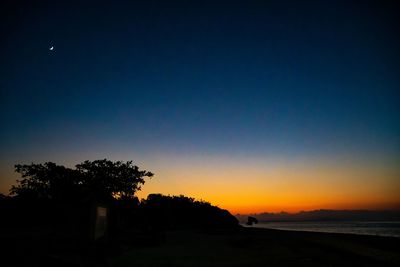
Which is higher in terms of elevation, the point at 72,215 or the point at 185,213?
the point at 185,213

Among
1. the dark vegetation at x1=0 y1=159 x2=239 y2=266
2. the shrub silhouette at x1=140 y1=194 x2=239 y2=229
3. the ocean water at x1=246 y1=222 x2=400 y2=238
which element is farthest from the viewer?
the shrub silhouette at x1=140 y1=194 x2=239 y2=229

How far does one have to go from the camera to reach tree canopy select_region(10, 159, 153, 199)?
138 feet

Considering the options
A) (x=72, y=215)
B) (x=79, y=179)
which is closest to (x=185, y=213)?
(x=79, y=179)

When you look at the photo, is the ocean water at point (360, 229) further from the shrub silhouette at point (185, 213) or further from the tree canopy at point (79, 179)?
the tree canopy at point (79, 179)

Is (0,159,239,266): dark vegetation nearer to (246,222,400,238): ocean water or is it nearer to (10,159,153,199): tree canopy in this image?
(10,159,153,199): tree canopy

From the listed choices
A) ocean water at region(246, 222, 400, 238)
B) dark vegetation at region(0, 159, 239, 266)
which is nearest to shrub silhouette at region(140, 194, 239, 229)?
dark vegetation at region(0, 159, 239, 266)

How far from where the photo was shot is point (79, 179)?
44000mm

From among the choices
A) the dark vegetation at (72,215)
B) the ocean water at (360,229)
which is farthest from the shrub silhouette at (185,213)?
the ocean water at (360,229)

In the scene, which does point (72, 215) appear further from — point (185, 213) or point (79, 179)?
point (185, 213)

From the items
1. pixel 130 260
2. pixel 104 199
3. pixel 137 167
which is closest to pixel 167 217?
pixel 137 167

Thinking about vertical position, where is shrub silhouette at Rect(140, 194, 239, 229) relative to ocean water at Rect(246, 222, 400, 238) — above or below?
above

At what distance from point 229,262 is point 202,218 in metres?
→ 69.1

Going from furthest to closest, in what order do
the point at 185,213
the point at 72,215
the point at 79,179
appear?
1. the point at 185,213
2. the point at 79,179
3. the point at 72,215

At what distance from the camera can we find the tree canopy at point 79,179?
138ft
